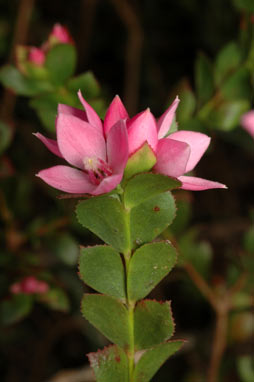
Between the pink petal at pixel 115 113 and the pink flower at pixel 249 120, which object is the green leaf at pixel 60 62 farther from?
the pink petal at pixel 115 113

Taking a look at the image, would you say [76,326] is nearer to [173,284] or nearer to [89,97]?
[173,284]

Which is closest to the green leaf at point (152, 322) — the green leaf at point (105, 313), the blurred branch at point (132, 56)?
the green leaf at point (105, 313)

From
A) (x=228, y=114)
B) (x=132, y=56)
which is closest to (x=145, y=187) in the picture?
(x=228, y=114)

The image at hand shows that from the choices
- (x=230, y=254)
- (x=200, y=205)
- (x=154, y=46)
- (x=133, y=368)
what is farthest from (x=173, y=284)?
(x=133, y=368)

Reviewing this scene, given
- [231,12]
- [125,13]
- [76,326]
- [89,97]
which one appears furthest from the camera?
[231,12]

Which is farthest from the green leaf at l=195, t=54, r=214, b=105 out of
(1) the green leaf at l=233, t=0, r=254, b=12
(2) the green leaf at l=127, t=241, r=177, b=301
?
(2) the green leaf at l=127, t=241, r=177, b=301

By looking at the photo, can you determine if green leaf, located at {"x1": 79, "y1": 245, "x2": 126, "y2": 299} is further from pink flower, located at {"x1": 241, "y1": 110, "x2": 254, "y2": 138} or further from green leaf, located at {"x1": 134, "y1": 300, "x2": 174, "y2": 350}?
pink flower, located at {"x1": 241, "y1": 110, "x2": 254, "y2": 138}
